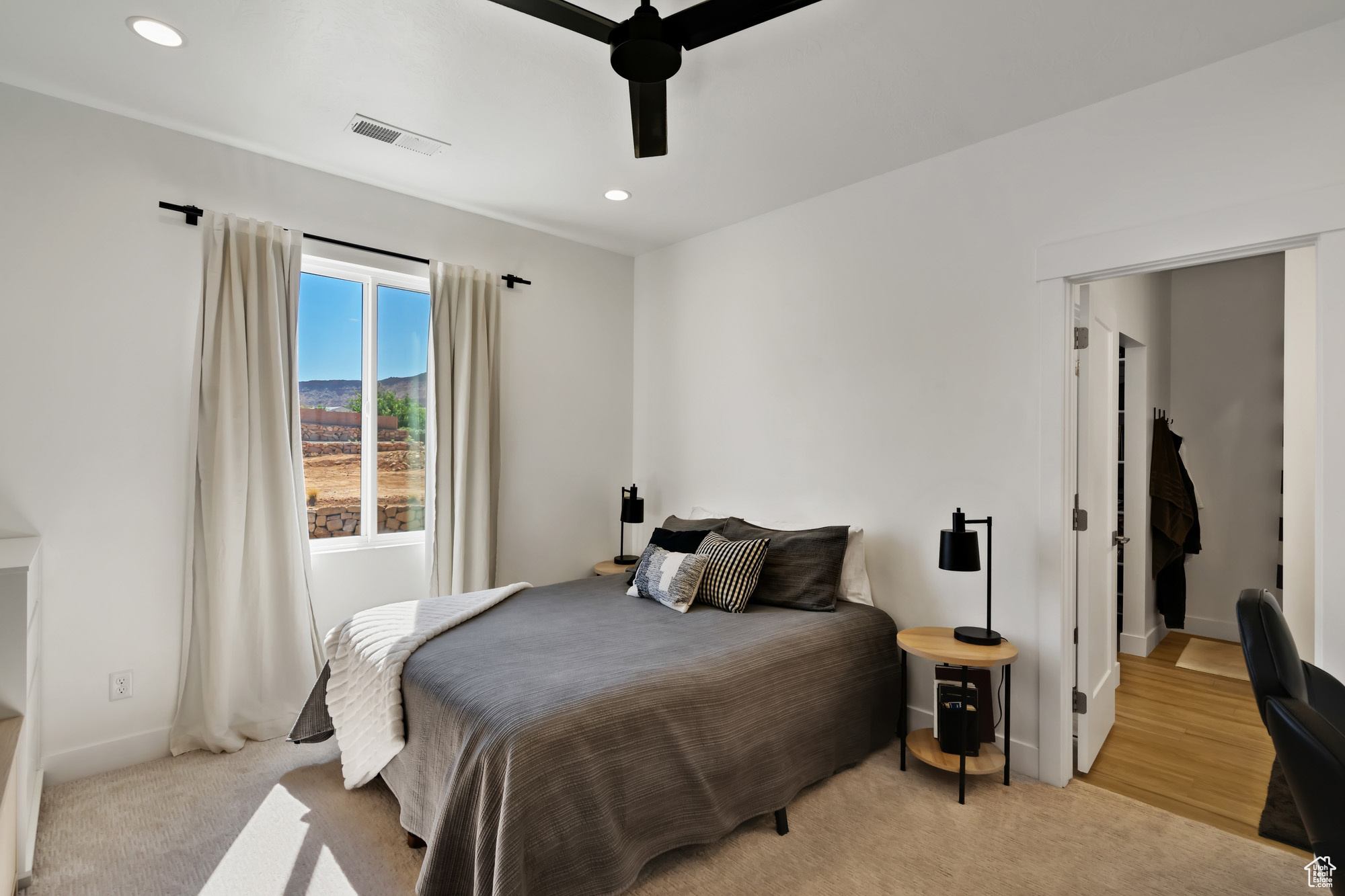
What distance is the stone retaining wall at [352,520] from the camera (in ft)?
11.2

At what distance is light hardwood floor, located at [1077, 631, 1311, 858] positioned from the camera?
8.18 feet

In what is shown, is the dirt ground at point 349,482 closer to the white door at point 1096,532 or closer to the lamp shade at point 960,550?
the lamp shade at point 960,550

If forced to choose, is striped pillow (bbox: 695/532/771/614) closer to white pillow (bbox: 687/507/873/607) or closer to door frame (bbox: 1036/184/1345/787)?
white pillow (bbox: 687/507/873/607)

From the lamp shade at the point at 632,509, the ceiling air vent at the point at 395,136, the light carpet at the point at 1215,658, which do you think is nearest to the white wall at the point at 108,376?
the ceiling air vent at the point at 395,136

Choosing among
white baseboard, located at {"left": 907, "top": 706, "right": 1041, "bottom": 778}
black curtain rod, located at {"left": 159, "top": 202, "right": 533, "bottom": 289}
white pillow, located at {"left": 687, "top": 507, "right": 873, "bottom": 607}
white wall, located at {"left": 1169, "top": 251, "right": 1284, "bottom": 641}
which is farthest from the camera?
white wall, located at {"left": 1169, "top": 251, "right": 1284, "bottom": 641}

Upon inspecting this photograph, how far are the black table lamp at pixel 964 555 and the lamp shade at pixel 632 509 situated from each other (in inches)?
81.1

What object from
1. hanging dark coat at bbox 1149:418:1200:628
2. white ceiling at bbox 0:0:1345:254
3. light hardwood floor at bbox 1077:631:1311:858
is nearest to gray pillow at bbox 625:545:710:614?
light hardwood floor at bbox 1077:631:1311:858

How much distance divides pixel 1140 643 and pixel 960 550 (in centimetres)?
268

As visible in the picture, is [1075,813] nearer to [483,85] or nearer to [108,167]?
[483,85]

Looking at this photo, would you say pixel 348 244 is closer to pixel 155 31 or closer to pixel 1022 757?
pixel 155 31

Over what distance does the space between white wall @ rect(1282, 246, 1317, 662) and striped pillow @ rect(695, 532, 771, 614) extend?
2.24 meters

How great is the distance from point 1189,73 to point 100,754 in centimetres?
488

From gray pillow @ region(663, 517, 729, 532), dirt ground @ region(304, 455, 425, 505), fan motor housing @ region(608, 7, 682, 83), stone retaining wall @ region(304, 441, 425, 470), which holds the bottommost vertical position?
gray pillow @ region(663, 517, 729, 532)

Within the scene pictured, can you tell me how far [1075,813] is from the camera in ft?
7.95
